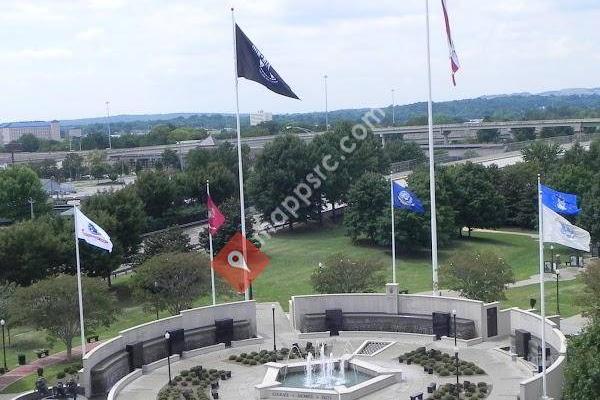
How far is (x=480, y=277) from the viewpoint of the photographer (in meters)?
47.8

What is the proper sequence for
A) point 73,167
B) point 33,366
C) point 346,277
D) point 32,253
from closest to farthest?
1. point 33,366
2. point 346,277
3. point 32,253
4. point 73,167

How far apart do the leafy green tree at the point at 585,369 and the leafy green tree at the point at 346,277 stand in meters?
21.9

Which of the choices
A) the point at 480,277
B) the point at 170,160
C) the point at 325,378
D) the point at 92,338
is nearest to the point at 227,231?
the point at 92,338

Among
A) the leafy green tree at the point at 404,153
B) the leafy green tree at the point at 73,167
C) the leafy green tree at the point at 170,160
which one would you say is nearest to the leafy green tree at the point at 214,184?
the leafy green tree at the point at 404,153

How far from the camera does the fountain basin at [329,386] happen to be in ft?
115

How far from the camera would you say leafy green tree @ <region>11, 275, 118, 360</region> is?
43.6 m

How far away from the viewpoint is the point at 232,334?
45562mm

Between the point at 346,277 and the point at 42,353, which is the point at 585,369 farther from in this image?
the point at 42,353

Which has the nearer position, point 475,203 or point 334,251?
point 334,251

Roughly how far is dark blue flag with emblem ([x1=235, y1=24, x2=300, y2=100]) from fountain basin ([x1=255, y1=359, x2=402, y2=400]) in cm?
1436

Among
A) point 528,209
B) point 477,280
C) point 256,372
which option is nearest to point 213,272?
point 256,372

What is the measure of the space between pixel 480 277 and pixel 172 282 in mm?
18721

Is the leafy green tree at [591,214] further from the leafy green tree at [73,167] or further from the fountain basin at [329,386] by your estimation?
the leafy green tree at [73,167]

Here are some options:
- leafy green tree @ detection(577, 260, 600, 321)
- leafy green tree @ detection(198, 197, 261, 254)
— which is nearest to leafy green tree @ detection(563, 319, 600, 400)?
leafy green tree @ detection(577, 260, 600, 321)
